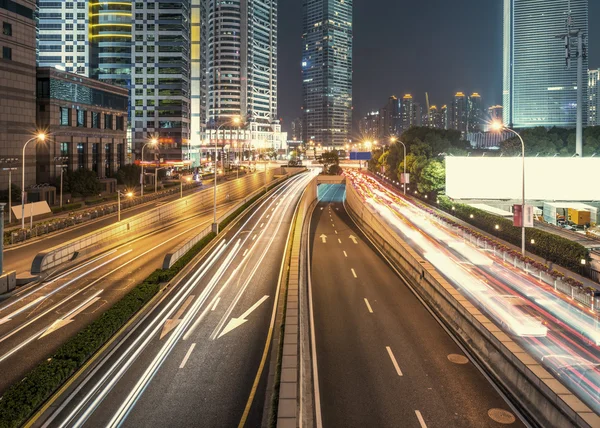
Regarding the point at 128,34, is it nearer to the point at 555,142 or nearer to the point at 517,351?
the point at 555,142

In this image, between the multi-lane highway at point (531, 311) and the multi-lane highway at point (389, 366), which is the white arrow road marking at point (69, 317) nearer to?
the multi-lane highway at point (389, 366)

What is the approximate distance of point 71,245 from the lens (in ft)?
127

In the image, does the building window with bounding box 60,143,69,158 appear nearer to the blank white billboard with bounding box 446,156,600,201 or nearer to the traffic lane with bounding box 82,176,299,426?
the traffic lane with bounding box 82,176,299,426

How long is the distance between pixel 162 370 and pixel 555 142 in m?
88.3

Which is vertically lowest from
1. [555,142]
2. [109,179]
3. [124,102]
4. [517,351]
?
[517,351]

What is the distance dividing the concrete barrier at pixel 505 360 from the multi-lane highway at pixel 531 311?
56.1 inches

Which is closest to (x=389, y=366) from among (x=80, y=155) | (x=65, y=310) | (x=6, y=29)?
(x=65, y=310)

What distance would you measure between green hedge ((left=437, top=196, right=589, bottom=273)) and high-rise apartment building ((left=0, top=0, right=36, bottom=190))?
57.2 m

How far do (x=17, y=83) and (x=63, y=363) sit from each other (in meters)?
60.8

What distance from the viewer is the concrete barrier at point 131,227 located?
35.4 meters

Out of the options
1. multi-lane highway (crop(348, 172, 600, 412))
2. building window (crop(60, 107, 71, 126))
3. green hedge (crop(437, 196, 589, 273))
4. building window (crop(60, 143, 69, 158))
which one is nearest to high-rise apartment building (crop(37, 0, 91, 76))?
building window (crop(60, 107, 71, 126))

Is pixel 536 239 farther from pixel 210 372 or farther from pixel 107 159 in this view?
pixel 107 159

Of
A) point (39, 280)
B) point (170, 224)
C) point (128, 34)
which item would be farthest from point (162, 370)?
point (128, 34)

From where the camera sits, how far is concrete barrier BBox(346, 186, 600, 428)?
45.1ft
